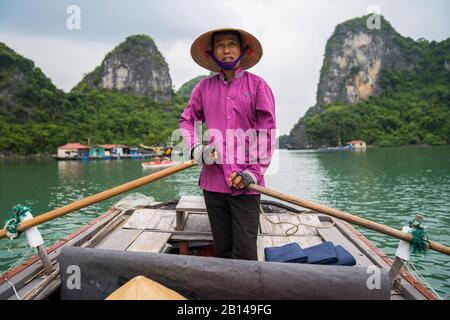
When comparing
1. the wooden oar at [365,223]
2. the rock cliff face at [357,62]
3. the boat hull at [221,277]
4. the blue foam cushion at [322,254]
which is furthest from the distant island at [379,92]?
the boat hull at [221,277]

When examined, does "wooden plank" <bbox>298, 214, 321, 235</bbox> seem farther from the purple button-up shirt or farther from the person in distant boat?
the purple button-up shirt

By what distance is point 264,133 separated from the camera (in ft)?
7.89

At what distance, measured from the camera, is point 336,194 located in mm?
15898

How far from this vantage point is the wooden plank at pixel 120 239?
11.3 feet

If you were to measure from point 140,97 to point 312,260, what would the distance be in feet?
373

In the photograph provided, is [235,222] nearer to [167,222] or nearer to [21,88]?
[167,222]

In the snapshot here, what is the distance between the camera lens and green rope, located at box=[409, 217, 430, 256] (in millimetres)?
2191

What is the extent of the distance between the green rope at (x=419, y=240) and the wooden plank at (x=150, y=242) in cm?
238

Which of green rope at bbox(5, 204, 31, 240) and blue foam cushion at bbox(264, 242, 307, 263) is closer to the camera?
green rope at bbox(5, 204, 31, 240)

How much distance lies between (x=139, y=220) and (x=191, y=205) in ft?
2.91

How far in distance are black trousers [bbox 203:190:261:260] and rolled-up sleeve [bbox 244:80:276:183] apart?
0.22m

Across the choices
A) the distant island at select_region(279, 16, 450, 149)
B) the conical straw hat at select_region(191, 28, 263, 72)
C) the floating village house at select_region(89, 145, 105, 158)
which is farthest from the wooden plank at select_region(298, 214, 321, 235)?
the distant island at select_region(279, 16, 450, 149)

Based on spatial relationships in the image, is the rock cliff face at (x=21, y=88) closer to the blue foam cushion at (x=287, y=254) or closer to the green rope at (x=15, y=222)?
the green rope at (x=15, y=222)
